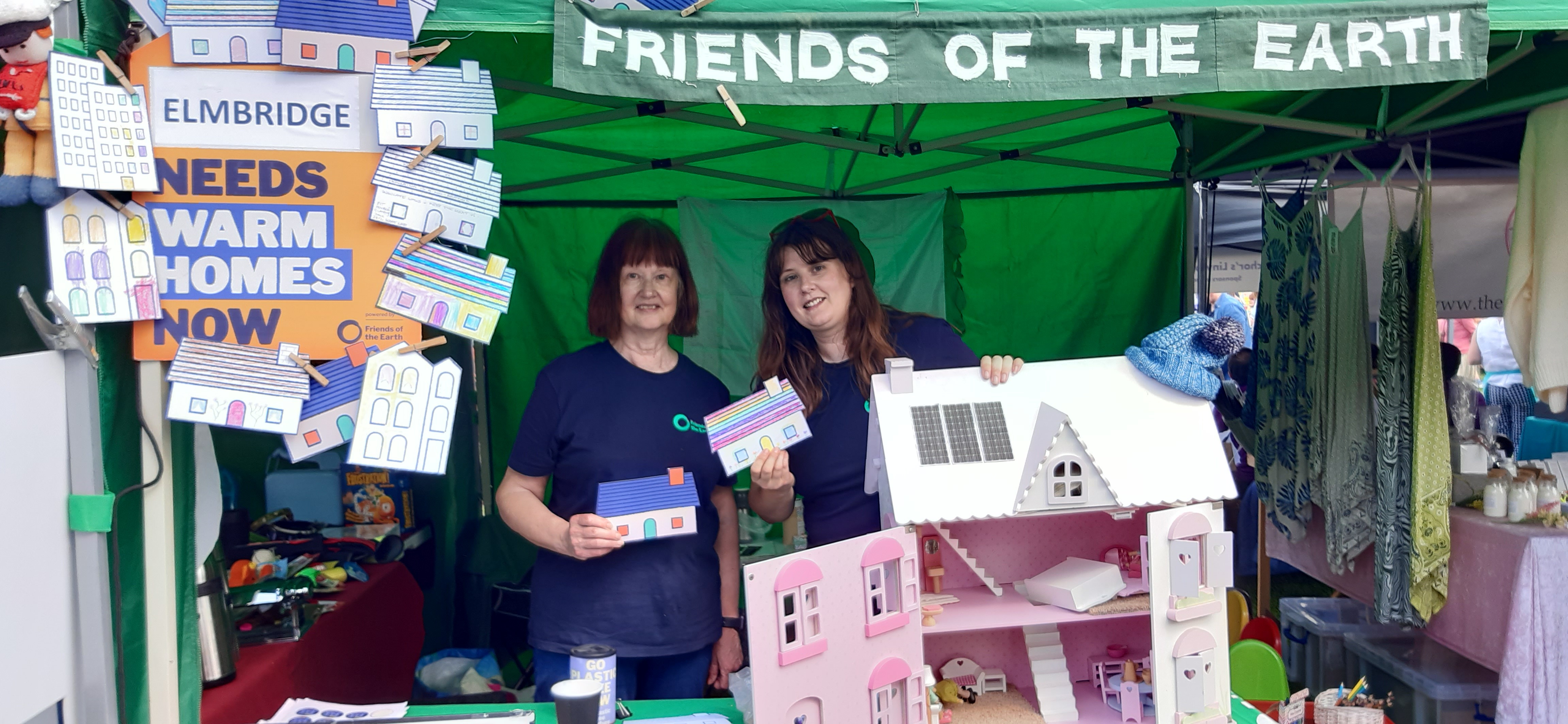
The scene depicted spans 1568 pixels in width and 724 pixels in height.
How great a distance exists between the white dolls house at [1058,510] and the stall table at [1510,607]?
1448 mm

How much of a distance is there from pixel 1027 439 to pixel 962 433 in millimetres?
148

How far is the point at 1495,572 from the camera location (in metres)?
3.04

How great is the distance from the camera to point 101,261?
175 centimetres

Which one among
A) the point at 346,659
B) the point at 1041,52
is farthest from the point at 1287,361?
the point at 346,659

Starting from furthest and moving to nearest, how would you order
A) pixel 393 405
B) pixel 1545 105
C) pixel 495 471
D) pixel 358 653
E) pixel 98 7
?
1. pixel 495 471
2. pixel 358 653
3. pixel 1545 105
4. pixel 393 405
5. pixel 98 7

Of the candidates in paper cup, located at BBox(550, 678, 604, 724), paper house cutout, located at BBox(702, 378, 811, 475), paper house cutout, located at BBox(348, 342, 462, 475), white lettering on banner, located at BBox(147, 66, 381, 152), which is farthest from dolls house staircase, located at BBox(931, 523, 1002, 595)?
white lettering on banner, located at BBox(147, 66, 381, 152)

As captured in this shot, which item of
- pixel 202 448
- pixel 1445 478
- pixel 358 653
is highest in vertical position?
pixel 202 448

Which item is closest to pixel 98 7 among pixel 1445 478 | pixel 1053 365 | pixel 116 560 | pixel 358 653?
pixel 116 560

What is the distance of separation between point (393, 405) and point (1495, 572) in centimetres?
332

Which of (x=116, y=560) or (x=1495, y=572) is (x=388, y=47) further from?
(x=1495, y=572)

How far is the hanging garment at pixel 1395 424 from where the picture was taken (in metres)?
3.19

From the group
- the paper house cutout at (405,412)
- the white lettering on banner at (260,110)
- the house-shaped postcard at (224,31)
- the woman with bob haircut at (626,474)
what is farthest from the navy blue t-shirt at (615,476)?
the house-shaped postcard at (224,31)

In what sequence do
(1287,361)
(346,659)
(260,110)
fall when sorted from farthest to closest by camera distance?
(1287,361) < (346,659) < (260,110)

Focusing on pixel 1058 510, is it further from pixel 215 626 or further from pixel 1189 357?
pixel 215 626
